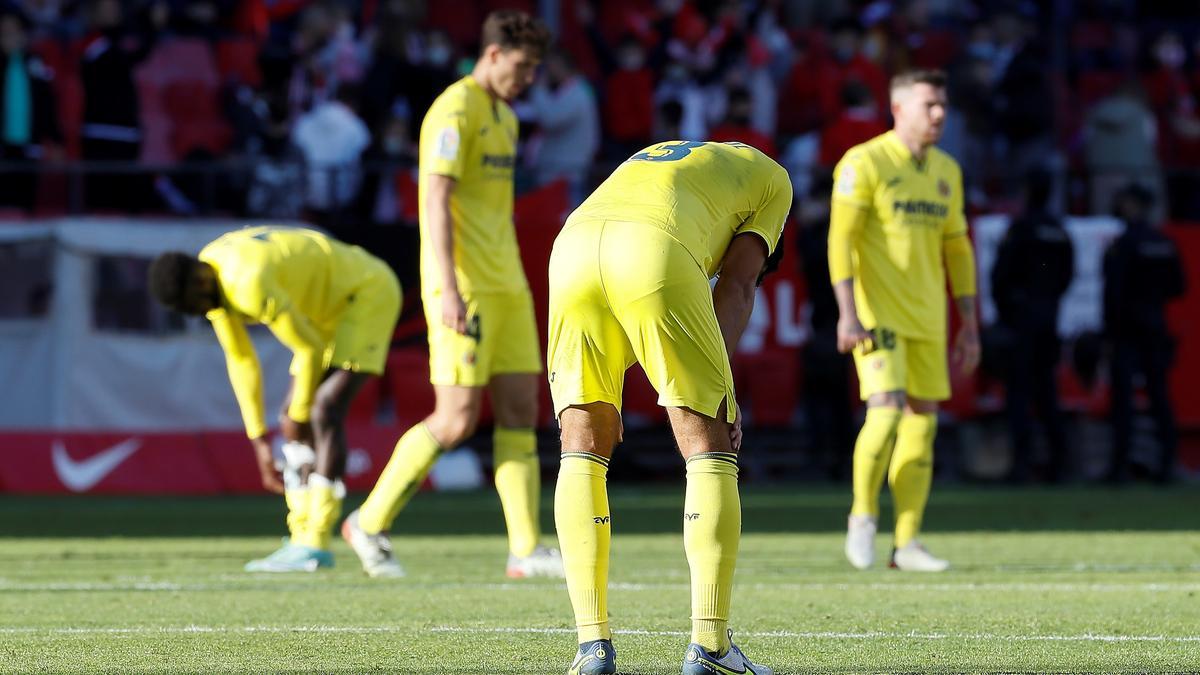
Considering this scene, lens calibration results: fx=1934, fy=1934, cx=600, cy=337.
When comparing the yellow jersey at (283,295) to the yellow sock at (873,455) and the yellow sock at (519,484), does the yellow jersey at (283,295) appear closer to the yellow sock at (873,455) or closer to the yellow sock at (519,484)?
the yellow sock at (519,484)

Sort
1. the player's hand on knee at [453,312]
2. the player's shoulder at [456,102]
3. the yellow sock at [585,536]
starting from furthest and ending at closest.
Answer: the player's shoulder at [456,102], the player's hand on knee at [453,312], the yellow sock at [585,536]

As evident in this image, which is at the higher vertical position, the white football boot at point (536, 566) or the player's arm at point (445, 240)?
the player's arm at point (445, 240)

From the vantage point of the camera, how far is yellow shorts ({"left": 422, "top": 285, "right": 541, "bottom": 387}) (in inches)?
335

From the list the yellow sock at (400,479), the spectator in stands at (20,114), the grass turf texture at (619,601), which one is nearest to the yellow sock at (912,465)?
the grass turf texture at (619,601)

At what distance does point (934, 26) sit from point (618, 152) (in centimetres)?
511

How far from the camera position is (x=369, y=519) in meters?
8.47

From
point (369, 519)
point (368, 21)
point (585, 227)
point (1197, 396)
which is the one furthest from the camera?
point (368, 21)

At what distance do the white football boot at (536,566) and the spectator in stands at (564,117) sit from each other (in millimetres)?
8943

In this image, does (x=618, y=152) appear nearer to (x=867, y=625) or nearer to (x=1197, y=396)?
(x=1197, y=396)

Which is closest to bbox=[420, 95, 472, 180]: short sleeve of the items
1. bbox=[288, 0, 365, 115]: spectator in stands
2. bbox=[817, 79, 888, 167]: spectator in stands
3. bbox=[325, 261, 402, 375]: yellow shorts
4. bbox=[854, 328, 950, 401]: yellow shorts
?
bbox=[325, 261, 402, 375]: yellow shorts

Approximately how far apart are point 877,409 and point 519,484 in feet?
5.69

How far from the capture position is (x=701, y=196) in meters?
5.31

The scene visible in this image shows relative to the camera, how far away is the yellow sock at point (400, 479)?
27.8 feet

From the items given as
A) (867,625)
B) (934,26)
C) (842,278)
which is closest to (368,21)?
(934,26)
